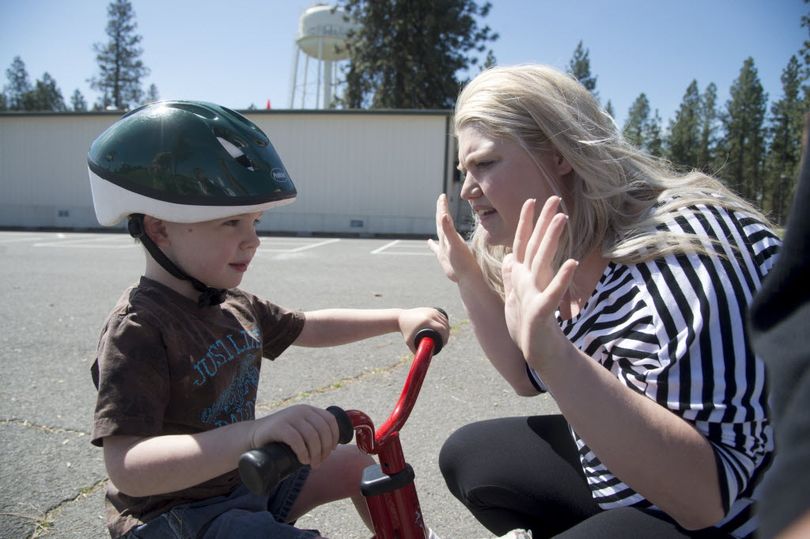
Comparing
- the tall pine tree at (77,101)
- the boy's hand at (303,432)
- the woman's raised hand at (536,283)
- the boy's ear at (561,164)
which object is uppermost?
the boy's ear at (561,164)

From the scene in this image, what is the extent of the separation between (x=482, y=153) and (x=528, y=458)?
1191 mm

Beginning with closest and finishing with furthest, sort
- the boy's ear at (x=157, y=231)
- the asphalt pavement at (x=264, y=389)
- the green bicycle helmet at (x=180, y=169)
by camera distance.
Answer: the green bicycle helmet at (x=180, y=169)
the boy's ear at (x=157, y=231)
the asphalt pavement at (x=264, y=389)

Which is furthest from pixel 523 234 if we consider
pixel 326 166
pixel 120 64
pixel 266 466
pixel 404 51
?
pixel 120 64

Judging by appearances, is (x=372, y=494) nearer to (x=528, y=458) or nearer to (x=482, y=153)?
(x=528, y=458)

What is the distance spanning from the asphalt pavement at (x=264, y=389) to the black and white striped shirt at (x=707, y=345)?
4.49 ft

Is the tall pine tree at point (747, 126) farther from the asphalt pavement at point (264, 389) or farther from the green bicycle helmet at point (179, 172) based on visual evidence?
the green bicycle helmet at point (179, 172)

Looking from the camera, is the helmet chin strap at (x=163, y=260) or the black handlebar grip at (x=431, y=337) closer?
the helmet chin strap at (x=163, y=260)

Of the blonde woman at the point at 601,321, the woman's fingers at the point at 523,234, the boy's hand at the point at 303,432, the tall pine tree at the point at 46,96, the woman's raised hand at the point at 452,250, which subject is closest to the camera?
the boy's hand at the point at 303,432

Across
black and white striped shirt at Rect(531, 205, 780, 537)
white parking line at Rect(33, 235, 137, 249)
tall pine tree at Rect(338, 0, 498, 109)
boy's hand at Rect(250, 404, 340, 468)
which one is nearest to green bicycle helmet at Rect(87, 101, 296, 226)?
boy's hand at Rect(250, 404, 340, 468)

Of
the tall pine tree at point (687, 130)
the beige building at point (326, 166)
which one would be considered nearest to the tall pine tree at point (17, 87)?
the beige building at point (326, 166)

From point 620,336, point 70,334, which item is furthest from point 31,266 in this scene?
point 620,336

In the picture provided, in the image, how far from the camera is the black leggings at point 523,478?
212cm

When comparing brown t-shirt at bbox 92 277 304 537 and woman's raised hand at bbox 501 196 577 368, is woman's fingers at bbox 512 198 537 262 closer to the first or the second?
woman's raised hand at bbox 501 196 577 368

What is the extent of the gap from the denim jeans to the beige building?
2209 cm
